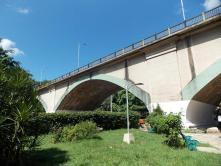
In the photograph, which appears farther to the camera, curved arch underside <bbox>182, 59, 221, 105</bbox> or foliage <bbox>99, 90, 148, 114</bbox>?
foliage <bbox>99, 90, 148, 114</bbox>

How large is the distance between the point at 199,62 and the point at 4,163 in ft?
56.9

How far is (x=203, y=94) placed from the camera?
→ 20578mm

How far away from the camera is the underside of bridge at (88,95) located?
38.6 m

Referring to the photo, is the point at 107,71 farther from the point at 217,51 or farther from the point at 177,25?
the point at 217,51

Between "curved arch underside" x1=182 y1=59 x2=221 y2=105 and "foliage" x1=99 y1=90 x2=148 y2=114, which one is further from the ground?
"foliage" x1=99 y1=90 x2=148 y2=114

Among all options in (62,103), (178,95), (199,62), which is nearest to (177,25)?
(199,62)

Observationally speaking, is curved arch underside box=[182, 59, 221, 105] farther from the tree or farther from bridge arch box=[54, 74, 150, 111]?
the tree

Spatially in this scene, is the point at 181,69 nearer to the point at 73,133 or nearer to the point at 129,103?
the point at 73,133

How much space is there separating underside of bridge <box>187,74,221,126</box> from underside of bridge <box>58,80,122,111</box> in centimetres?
1675

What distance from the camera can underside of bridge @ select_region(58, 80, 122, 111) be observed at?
3862 cm

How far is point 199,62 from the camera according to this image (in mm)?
19703

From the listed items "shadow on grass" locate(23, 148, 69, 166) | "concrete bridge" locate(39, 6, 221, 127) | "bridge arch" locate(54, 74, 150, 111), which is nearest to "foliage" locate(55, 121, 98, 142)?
"shadow on grass" locate(23, 148, 69, 166)

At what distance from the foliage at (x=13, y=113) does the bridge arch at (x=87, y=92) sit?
20647 millimetres

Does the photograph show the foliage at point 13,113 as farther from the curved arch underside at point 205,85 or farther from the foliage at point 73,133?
the curved arch underside at point 205,85
